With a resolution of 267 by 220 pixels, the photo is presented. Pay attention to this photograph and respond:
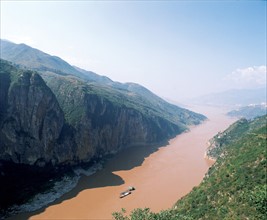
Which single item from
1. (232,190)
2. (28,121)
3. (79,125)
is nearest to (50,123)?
(28,121)

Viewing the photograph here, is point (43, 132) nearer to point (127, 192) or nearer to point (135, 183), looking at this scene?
point (135, 183)

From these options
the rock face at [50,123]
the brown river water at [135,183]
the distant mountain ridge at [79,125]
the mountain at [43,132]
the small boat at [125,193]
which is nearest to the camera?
the brown river water at [135,183]

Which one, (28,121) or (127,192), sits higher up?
(28,121)

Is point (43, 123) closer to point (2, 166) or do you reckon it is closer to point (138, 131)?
point (2, 166)

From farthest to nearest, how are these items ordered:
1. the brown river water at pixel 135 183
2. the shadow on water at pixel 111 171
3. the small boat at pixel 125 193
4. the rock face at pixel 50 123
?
the rock face at pixel 50 123, the small boat at pixel 125 193, the shadow on water at pixel 111 171, the brown river water at pixel 135 183

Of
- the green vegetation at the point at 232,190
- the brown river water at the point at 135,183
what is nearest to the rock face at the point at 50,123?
the brown river water at the point at 135,183

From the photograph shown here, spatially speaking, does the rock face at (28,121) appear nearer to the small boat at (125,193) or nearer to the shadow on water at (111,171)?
the shadow on water at (111,171)
